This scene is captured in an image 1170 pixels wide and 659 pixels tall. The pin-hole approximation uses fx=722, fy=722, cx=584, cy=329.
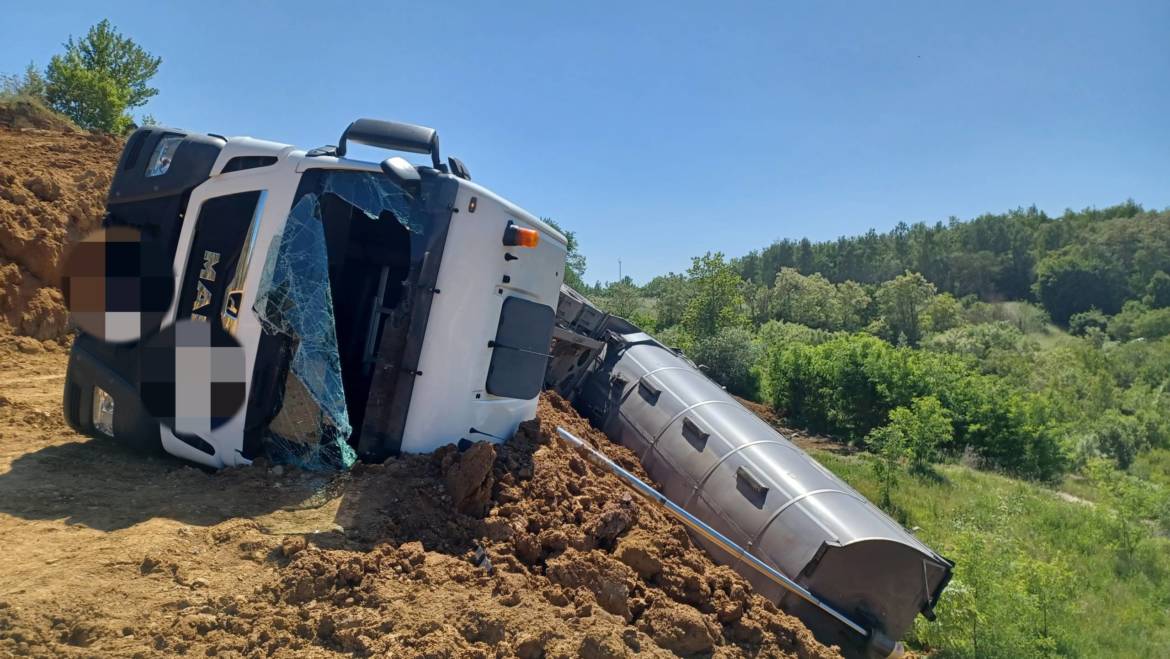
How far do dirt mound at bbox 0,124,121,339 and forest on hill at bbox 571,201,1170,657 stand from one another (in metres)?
10.3

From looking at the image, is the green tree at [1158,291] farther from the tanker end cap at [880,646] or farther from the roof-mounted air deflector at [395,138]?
the roof-mounted air deflector at [395,138]

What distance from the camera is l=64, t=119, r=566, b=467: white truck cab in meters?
3.95

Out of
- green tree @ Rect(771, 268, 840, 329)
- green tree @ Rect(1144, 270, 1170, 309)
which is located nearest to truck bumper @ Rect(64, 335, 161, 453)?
green tree @ Rect(771, 268, 840, 329)

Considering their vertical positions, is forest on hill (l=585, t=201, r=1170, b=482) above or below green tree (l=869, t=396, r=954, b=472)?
above

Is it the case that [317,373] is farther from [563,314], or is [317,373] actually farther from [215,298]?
[563,314]

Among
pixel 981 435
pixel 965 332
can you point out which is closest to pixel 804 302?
pixel 965 332

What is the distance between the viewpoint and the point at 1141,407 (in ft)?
89.5

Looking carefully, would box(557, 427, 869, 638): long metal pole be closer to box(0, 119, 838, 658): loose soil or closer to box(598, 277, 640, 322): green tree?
box(0, 119, 838, 658): loose soil

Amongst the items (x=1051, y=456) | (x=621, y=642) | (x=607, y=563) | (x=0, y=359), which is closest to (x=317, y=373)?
(x=607, y=563)

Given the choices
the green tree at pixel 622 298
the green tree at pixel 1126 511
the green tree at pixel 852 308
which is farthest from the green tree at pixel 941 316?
the green tree at pixel 1126 511

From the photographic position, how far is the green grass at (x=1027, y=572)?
18.6 feet

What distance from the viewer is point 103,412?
15.1 ft

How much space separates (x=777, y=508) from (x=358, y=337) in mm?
2923

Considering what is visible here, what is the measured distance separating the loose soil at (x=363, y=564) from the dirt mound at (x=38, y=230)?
5.70m
